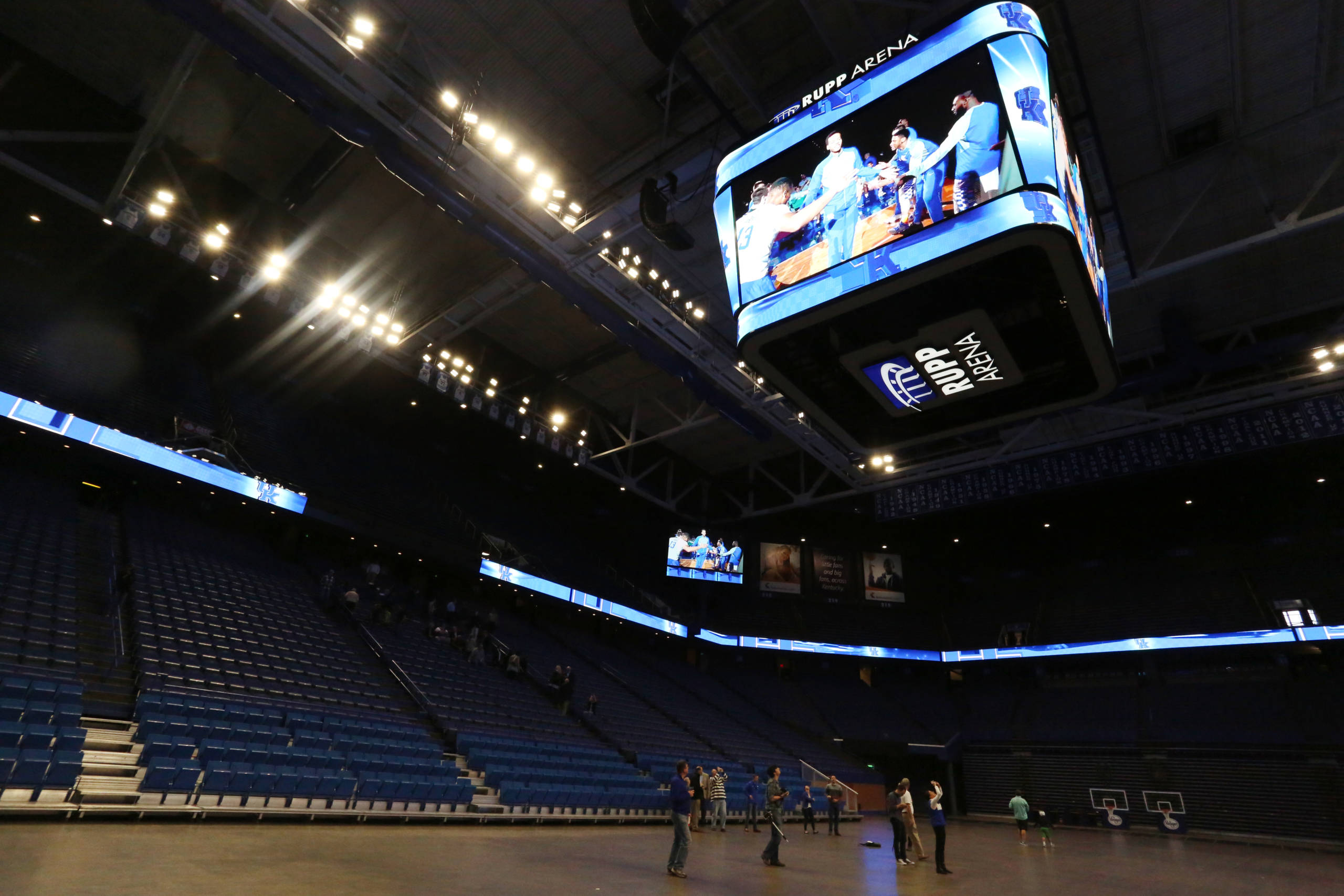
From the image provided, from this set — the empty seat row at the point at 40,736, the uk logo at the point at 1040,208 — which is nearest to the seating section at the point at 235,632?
the empty seat row at the point at 40,736

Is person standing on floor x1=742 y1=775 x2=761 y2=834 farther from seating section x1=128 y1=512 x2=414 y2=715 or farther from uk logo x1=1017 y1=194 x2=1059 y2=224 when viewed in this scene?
uk logo x1=1017 y1=194 x2=1059 y2=224

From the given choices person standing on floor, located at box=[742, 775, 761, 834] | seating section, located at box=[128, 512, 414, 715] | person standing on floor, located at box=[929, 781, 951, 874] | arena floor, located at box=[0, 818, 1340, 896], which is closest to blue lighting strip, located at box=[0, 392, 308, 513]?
seating section, located at box=[128, 512, 414, 715]

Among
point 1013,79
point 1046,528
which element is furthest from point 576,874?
point 1046,528

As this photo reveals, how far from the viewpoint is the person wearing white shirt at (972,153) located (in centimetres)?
469

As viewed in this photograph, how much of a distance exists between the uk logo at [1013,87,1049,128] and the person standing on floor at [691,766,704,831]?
14.5m

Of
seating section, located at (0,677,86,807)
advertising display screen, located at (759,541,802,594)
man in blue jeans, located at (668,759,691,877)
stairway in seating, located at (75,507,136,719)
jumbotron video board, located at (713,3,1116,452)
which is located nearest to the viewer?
jumbotron video board, located at (713,3,1116,452)

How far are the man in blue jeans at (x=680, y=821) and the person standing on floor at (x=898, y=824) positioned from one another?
13.4ft

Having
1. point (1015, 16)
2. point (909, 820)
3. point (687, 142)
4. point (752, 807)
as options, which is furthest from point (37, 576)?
point (1015, 16)

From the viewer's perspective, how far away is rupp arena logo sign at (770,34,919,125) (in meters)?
5.68

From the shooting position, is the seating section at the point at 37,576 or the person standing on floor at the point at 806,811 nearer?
the seating section at the point at 37,576

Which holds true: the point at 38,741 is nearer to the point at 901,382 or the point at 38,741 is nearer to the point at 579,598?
Answer: the point at 901,382

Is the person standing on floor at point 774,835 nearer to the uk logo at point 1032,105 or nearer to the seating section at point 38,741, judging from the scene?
the seating section at point 38,741

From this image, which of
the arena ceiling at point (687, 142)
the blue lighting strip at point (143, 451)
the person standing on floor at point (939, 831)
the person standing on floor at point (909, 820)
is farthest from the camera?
the blue lighting strip at point (143, 451)

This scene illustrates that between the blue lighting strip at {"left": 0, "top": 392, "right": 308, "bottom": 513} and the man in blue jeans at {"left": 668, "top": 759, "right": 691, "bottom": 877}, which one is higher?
the blue lighting strip at {"left": 0, "top": 392, "right": 308, "bottom": 513}
